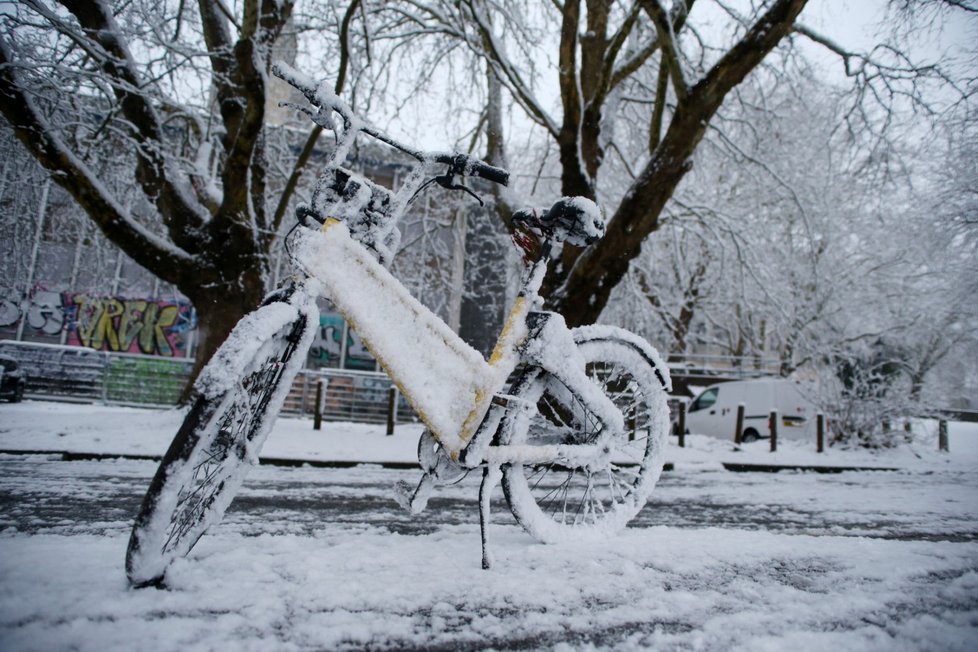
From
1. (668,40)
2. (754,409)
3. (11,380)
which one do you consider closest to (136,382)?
(11,380)

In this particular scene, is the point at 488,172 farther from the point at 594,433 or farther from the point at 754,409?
the point at 754,409

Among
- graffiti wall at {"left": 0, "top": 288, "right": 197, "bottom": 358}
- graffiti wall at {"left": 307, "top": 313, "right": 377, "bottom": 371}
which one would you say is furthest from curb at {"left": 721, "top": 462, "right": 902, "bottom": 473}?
graffiti wall at {"left": 0, "top": 288, "right": 197, "bottom": 358}

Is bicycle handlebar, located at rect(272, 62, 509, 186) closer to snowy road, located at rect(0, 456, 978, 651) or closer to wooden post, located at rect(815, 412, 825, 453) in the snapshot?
snowy road, located at rect(0, 456, 978, 651)

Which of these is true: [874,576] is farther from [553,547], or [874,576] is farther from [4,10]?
[4,10]

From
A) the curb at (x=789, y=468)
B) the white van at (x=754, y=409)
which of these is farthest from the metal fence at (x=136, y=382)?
the white van at (x=754, y=409)

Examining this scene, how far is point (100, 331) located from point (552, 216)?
20431mm

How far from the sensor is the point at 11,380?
9656mm

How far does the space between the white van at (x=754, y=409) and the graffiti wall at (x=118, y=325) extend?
17120 millimetres

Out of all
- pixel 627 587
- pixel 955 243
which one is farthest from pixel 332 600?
pixel 955 243

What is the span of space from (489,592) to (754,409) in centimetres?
1276

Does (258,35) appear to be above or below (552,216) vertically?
above

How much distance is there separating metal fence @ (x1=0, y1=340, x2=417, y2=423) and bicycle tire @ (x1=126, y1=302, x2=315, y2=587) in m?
8.65

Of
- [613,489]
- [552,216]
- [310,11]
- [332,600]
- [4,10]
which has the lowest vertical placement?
[332,600]

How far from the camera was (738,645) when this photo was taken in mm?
1483
